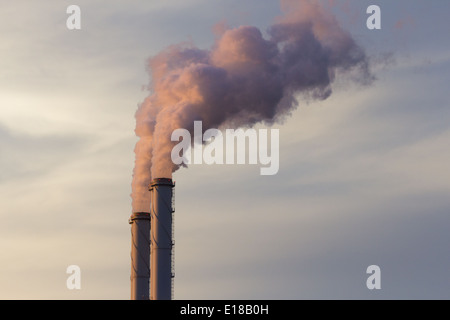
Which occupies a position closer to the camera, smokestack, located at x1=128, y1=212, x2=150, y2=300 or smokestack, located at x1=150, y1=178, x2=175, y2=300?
smokestack, located at x1=150, y1=178, x2=175, y2=300

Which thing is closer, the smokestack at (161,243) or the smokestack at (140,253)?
the smokestack at (161,243)

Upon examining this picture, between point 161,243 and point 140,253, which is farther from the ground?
point 140,253

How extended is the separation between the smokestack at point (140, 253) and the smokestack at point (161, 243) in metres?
8.70

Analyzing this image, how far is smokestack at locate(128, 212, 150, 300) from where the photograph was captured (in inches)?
3652

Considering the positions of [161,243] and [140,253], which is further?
[140,253]

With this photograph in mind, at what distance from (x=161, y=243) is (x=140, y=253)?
9.98 m

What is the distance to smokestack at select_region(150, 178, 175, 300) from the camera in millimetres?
83000

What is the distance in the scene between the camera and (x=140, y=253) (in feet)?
305

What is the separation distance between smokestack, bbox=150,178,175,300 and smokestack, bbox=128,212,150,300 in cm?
870

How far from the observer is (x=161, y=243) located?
3282 inches

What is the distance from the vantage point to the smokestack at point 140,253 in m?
92.8
